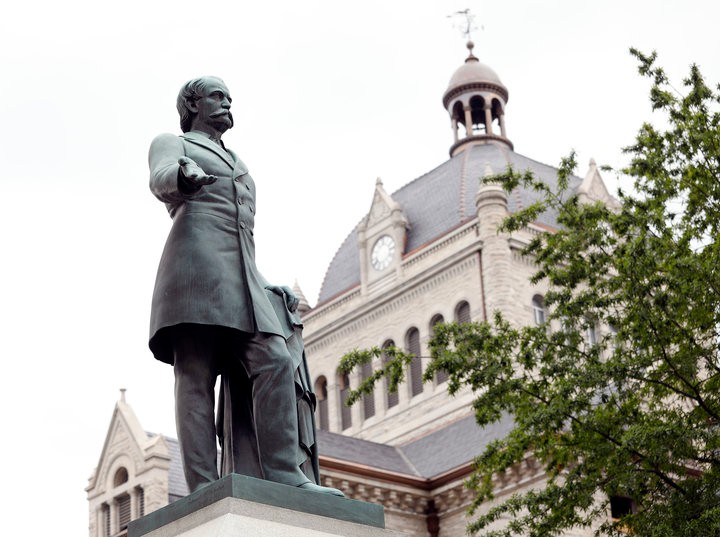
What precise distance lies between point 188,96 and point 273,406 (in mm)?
1783

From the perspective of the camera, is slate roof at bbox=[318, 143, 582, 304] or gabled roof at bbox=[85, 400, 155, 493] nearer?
gabled roof at bbox=[85, 400, 155, 493]

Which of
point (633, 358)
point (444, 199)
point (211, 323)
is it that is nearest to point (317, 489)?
point (211, 323)

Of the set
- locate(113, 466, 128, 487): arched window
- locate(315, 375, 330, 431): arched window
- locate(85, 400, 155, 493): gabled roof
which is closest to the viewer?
locate(85, 400, 155, 493): gabled roof

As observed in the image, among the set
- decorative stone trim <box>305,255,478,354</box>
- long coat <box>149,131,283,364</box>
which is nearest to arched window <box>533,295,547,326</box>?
decorative stone trim <box>305,255,478,354</box>

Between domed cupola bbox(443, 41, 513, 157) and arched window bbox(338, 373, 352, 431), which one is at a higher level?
domed cupola bbox(443, 41, 513, 157)

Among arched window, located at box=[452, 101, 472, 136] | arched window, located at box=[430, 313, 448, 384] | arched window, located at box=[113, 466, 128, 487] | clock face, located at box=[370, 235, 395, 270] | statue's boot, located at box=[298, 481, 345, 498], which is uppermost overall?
→ arched window, located at box=[452, 101, 472, 136]

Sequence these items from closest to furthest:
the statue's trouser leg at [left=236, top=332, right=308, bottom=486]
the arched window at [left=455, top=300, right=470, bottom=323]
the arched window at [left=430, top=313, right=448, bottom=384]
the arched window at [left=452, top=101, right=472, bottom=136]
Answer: the statue's trouser leg at [left=236, top=332, right=308, bottom=486] < the arched window at [left=430, top=313, right=448, bottom=384] < the arched window at [left=455, top=300, right=470, bottom=323] < the arched window at [left=452, top=101, right=472, bottom=136]

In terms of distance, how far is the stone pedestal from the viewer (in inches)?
229

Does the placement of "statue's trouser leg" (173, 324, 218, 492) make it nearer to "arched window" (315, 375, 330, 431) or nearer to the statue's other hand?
the statue's other hand

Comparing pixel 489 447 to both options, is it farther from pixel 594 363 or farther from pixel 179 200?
pixel 179 200

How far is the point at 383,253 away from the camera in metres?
54.5

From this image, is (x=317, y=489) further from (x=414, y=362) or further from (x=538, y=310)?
(x=414, y=362)

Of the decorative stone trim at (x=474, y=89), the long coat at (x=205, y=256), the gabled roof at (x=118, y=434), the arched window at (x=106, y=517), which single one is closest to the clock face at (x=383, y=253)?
the decorative stone trim at (x=474, y=89)

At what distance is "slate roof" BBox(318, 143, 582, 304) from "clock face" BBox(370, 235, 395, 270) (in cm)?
76
